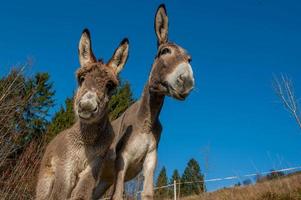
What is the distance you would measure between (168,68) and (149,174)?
2.03 metres

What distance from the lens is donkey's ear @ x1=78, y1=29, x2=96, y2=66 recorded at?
672 centimetres

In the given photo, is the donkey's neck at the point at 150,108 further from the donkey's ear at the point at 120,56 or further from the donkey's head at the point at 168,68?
the donkey's ear at the point at 120,56

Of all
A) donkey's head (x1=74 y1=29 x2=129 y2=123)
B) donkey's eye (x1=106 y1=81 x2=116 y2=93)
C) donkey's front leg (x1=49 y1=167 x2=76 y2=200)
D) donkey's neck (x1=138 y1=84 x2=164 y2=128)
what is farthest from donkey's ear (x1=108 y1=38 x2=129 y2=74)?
donkey's front leg (x1=49 y1=167 x2=76 y2=200)

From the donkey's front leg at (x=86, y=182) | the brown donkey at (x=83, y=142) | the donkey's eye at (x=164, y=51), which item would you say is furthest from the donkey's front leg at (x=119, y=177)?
the donkey's eye at (x=164, y=51)

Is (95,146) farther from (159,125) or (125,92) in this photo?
(125,92)

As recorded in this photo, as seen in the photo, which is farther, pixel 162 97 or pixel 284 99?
pixel 284 99

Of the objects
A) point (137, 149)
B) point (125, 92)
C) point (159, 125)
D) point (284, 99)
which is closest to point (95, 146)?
point (137, 149)

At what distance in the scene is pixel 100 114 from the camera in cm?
601

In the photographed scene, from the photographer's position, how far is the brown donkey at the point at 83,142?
5.94 meters

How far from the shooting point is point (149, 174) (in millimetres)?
7742

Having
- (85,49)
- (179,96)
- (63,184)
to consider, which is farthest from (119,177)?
(85,49)

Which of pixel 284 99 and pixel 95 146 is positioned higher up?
pixel 284 99

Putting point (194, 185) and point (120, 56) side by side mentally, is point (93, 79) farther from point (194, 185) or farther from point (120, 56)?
point (194, 185)

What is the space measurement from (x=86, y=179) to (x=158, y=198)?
1051 cm
